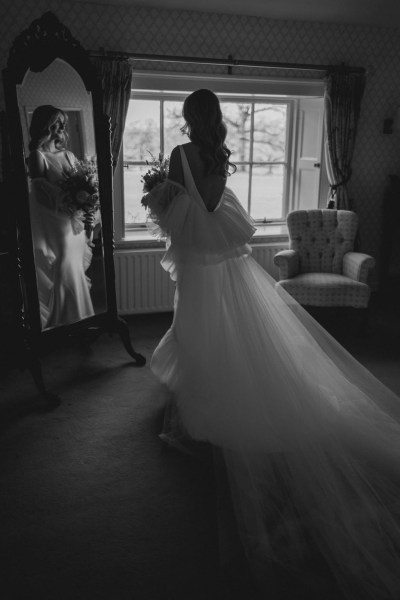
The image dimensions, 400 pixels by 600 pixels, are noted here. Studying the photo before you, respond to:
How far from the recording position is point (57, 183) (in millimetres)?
3129

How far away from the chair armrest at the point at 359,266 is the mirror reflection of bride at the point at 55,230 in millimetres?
2290

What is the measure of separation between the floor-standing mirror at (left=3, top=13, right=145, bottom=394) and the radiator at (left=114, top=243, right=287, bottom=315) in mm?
1110

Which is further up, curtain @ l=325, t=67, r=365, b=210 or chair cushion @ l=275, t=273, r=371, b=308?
curtain @ l=325, t=67, r=365, b=210

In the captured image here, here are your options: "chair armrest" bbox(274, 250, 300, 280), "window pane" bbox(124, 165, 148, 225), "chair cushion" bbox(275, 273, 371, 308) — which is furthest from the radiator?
"chair cushion" bbox(275, 273, 371, 308)

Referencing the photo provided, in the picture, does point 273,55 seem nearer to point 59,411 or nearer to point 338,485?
point 59,411

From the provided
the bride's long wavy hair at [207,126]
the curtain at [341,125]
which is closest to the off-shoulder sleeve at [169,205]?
the bride's long wavy hair at [207,126]

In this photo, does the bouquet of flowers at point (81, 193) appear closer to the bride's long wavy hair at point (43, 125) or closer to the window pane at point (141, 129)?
the bride's long wavy hair at point (43, 125)

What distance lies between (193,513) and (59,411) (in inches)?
48.3

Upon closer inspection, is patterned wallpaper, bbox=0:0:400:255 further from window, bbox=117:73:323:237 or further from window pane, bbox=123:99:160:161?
window pane, bbox=123:99:160:161

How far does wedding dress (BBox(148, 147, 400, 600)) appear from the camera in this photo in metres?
1.81

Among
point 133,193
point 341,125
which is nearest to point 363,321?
point 341,125

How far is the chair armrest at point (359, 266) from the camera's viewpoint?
4.48 m

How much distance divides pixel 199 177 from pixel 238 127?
2585 millimetres

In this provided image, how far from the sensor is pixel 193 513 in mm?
2201
